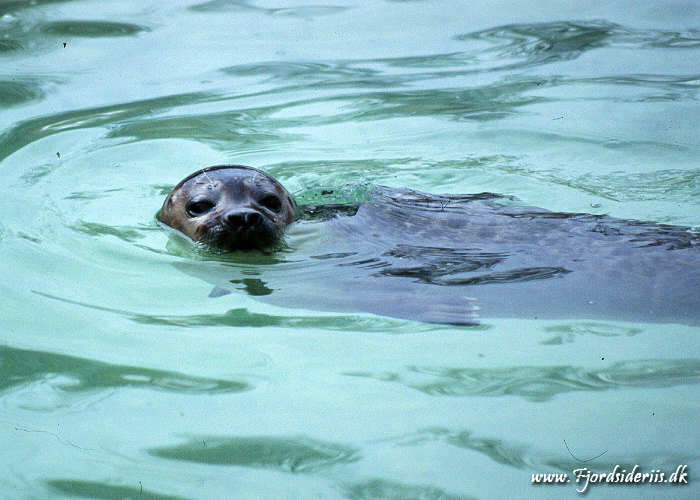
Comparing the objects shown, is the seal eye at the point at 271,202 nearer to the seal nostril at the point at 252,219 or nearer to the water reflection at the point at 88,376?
the seal nostril at the point at 252,219

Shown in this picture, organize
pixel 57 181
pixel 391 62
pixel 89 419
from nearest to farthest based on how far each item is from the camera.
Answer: pixel 89 419 < pixel 57 181 < pixel 391 62

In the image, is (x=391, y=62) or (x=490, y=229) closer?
(x=490, y=229)

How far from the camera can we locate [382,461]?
2.96 meters

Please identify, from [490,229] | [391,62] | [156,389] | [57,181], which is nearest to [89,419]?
[156,389]

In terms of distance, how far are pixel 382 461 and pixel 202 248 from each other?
2.30m

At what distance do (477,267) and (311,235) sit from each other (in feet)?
3.58

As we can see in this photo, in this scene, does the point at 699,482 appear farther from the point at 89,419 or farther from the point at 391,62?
the point at 391,62

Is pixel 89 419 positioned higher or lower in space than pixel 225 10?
lower

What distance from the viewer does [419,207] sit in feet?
17.4

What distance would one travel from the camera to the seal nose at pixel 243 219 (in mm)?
4715

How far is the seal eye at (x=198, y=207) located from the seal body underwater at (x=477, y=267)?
165mm

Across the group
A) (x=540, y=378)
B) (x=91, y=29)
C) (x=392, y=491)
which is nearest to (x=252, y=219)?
(x=540, y=378)

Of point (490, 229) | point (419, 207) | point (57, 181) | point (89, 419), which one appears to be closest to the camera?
point (89, 419)

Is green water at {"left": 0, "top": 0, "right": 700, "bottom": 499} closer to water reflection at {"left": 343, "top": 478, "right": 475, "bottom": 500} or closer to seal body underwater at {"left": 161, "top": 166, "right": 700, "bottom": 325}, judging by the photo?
water reflection at {"left": 343, "top": 478, "right": 475, "bottom": 500}
